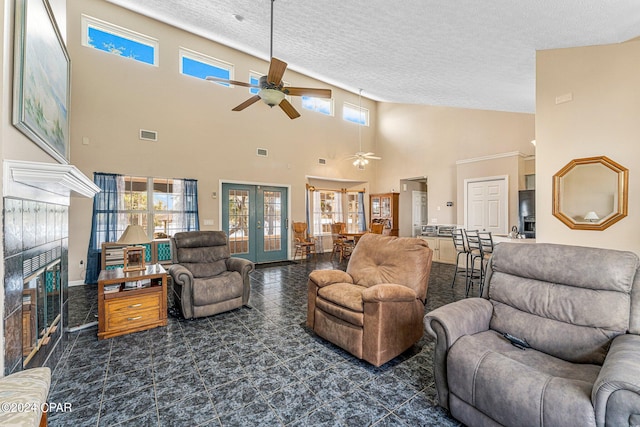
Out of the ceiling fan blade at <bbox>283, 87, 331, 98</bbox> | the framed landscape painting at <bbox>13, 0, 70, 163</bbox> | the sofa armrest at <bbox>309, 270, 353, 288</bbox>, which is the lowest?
the sofa armrest at <bbox>309, 270, 353, 288</bbox>

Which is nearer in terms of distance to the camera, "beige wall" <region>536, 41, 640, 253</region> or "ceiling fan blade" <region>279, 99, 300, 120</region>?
"beige wall" <region>536, 41, 640, 253</region>

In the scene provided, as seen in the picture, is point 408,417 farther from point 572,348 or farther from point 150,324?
point 150,324

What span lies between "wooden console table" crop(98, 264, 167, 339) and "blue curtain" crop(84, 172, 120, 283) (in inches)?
87.1

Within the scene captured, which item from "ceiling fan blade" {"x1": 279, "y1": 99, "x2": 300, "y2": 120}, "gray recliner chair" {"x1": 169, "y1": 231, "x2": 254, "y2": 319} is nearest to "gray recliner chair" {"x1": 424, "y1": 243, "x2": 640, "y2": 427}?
"gray recliner chair" {"x1": 169, "y1": 231, "x2": 254, "y2": 319}

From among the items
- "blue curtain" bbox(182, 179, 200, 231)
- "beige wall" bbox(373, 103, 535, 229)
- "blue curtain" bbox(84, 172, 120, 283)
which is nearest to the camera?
"blue curtain" bbox(84, 172, 120, 283)

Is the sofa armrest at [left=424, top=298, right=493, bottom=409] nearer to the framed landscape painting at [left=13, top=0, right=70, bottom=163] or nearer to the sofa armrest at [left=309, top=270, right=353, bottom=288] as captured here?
the sofa armrest at [left=309, top=270, right=353, bottom=288]

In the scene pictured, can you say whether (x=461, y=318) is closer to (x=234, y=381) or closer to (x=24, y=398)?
(x=234, y=381)

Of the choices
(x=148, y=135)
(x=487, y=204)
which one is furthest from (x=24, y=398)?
(x=487, y=204)

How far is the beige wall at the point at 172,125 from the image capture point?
15.6 feet

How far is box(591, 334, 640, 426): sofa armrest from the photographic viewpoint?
40.2 inches

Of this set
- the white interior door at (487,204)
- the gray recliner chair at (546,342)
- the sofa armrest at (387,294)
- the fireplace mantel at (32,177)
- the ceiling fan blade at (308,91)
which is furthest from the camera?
the white interior door at (487,204)

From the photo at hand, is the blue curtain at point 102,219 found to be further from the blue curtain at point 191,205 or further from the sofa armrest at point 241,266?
the sofa armrest at point 241,266

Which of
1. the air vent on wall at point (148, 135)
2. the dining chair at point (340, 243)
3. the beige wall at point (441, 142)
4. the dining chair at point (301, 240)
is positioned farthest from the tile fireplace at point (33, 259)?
the beige wall at point (441, 142)

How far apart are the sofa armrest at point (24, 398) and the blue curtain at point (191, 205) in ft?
15.2
